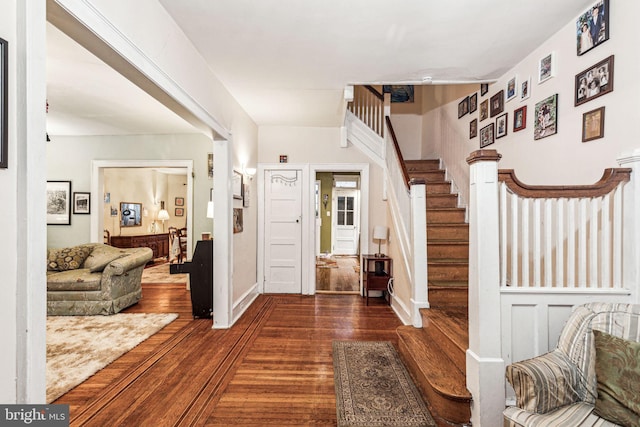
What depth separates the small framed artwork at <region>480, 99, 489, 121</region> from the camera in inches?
140

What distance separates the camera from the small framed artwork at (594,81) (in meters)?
2.03

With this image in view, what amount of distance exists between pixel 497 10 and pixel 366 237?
3.34 meters

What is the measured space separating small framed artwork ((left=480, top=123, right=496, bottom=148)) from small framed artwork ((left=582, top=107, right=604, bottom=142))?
1.18 metres

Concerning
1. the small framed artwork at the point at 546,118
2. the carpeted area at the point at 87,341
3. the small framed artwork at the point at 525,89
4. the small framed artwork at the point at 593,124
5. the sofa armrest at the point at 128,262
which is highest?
the small framed artwork at the point at 525,89

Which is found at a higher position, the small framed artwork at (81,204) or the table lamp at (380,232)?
the small framed artwork at (81,204)

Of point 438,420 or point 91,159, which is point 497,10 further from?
point 91,159

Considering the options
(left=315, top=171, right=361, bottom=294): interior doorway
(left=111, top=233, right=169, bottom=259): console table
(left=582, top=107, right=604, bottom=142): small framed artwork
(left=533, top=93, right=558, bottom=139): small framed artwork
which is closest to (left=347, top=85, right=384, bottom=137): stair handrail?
(left=533, top=93, right=558, bottom=139): small framed artwork

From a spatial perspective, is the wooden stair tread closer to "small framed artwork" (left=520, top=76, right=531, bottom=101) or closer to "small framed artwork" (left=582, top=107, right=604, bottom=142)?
"small framed artwork" (left=582, top=107, right=604, bottom=142)

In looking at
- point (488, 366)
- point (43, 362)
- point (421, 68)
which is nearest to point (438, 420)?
point (488, 366)

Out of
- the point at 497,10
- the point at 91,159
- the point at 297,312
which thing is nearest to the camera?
the point at 497,10

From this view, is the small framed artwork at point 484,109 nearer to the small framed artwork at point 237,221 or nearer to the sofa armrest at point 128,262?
the small framed artwork at point 237,221

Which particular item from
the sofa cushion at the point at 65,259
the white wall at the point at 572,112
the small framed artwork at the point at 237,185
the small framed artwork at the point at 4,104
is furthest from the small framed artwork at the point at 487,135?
the sofa cushion at the point at 65,259

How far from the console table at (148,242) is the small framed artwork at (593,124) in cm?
817

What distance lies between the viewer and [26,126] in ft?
3.86
